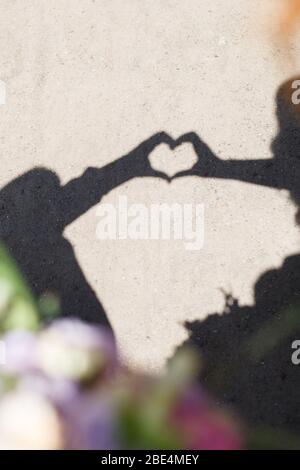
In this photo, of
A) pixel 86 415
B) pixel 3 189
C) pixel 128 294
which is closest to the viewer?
pixel 86 415

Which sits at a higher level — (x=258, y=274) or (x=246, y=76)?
(x=246, y=76)

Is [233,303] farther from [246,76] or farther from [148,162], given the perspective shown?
[246,76]

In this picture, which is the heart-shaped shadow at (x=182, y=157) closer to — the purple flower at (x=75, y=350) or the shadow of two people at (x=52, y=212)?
the shadow of two people at (x=52, y=212)

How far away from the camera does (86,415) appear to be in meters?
4.23

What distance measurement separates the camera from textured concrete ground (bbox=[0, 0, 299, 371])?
178 inches

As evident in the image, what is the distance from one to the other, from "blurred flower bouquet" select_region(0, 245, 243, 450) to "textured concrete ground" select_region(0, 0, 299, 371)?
0.73ft

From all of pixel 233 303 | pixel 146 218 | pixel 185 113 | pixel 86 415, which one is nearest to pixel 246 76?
pixel 185 113

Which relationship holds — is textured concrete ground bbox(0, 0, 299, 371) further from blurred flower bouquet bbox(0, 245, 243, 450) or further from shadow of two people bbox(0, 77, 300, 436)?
blurred flower bouquet bbox(0, 245, 243, 450)

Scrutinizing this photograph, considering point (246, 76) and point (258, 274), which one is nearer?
point (258, 274)

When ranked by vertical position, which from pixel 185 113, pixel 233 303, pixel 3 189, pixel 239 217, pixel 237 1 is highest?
pixel 237 1

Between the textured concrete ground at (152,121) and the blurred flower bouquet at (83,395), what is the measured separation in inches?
8.8

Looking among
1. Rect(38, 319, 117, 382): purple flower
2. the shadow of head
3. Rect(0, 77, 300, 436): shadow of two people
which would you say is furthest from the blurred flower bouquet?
the shadow of head

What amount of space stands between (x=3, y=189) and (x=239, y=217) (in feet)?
6.98

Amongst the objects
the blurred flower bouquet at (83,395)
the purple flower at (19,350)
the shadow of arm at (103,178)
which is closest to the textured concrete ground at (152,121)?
the shadow of arm at (103,178)
